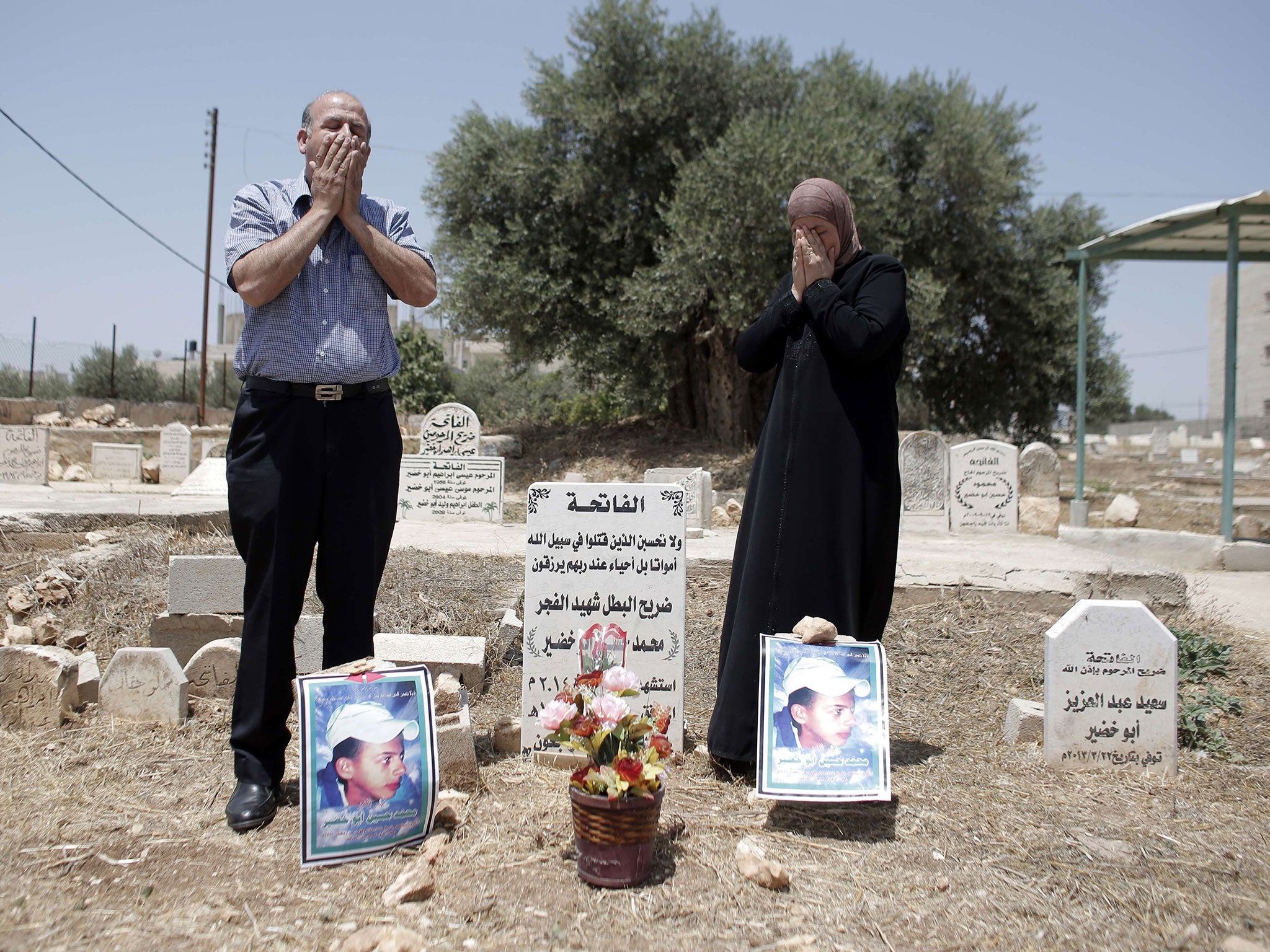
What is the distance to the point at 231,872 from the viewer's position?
7.54ft

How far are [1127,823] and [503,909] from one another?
190cm

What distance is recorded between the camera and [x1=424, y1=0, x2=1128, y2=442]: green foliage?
16188 millimetres

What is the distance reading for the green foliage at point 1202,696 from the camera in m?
3.50

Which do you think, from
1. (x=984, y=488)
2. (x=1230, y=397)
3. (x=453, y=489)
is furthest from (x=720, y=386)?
(x=1230, y=397)

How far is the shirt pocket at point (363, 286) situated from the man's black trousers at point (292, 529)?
300mm

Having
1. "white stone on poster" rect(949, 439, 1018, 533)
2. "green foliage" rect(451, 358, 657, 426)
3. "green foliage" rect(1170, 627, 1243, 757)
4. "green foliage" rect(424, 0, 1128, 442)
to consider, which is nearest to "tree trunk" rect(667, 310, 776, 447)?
"green foliage" rect(424, 0, 1128, 442)

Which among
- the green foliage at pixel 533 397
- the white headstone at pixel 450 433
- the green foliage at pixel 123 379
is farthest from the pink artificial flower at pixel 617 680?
the green foliage at pixel 123 379

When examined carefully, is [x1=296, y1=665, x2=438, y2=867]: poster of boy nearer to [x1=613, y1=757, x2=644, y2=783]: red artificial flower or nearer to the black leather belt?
[x1=613, y1=757, x2=644, y2=783]: red artificial flower

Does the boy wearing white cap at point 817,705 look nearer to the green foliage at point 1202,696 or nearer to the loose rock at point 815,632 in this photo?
the loose rock at point 815,632

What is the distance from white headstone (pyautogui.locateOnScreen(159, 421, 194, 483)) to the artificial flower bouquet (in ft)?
52.4

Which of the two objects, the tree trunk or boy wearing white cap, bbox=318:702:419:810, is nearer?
boy wearing white cap, bbox=318:702:419:810

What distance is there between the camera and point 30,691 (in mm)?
3420

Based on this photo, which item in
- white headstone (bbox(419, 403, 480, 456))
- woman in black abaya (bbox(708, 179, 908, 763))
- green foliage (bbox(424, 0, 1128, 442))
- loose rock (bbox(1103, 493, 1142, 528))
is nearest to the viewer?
woman in black abaya (bbox(708, 179, 908, 763))

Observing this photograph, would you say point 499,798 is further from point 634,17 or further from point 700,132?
point 634,17
